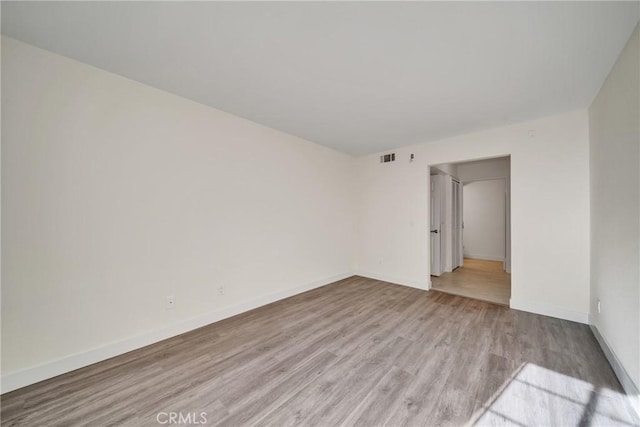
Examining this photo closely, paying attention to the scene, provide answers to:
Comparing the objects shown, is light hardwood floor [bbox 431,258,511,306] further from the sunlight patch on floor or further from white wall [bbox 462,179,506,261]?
the sunlight patch on floor

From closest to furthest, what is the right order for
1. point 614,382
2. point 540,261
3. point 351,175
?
point 614,382 < point 540,261 < point 351,175

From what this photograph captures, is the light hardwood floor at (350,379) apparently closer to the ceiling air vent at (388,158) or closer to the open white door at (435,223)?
the open white door at (435,223)

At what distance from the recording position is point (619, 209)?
1874mm

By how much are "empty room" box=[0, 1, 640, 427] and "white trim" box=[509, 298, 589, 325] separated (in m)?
0.02

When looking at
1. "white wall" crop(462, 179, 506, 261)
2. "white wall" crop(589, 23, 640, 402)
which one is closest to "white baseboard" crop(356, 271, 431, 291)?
"white wall" crop(589, 23, 640, 402)

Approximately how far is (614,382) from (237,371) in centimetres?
294

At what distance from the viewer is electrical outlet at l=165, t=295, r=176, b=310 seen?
2.50m

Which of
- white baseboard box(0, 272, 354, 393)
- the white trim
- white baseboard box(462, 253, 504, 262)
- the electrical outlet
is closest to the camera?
white baseboard box(0, 272, 354, 393)

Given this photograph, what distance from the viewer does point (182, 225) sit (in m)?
2.61

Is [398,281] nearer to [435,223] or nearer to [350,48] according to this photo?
[435,223]

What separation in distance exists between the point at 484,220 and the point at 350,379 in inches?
274

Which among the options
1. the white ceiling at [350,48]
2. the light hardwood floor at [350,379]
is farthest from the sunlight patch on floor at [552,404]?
the white ceiling at [350,48]

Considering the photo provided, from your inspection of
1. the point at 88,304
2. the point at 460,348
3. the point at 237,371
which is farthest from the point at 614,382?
the point at 88,304

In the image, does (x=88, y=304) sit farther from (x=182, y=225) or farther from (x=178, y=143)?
(x=178, y=143)
